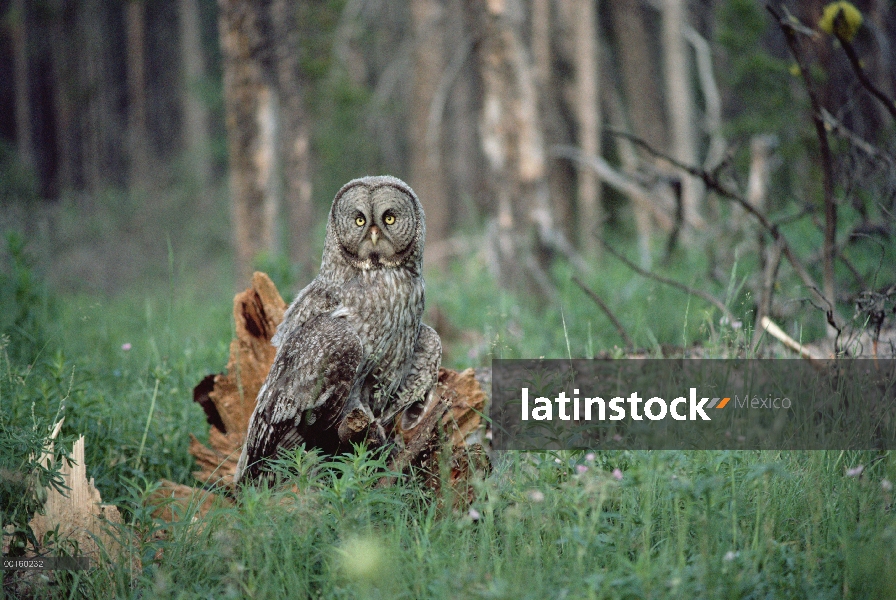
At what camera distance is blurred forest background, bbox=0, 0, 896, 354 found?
6.18 meters

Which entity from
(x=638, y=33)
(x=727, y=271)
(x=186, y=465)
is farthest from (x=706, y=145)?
(x=186, y=465)

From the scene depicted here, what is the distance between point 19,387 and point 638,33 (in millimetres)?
13219

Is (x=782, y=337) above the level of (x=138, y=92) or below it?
below

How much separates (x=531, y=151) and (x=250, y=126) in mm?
2984

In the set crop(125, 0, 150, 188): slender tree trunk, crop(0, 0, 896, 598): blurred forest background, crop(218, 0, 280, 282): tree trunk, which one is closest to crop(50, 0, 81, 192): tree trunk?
crop(125, 0, 150, 188): slender tree trunk

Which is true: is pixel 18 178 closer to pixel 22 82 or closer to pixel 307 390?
pixel 22 82

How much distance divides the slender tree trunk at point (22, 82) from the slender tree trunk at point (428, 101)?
1862cm

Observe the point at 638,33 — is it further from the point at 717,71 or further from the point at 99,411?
the point at 99,411

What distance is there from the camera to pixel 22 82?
29.6 meters

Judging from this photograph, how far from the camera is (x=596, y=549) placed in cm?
304

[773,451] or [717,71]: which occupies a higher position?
[717,71]

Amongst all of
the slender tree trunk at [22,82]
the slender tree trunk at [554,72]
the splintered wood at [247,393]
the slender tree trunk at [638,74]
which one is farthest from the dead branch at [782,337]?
the slender tree trunk at [22,82]

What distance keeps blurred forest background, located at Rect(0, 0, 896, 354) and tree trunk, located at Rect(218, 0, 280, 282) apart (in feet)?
0.07

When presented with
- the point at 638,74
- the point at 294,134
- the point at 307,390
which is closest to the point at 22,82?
the point at 638,74
